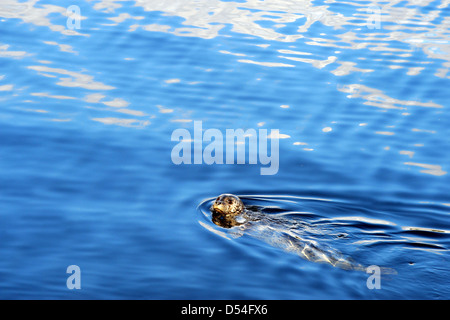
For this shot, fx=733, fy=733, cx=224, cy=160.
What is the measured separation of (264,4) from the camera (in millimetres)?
20516

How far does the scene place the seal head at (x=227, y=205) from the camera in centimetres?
1088

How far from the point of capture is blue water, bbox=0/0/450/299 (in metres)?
9.59

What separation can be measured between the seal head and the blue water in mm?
317

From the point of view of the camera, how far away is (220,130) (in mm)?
13758

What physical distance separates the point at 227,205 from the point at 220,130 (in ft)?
9.99

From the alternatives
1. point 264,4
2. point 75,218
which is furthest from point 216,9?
point 75,218

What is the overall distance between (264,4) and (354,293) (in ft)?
42.5

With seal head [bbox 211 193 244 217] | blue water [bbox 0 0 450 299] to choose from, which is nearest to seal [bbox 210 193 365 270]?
seal head [bbox 211 193 244 217]

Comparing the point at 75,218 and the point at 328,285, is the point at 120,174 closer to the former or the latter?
the point at 75,218

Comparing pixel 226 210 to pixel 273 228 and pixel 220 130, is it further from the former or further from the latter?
pixel 220 130

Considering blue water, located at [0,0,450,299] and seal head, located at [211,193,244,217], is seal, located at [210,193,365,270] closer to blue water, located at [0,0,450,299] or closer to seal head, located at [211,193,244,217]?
seal head, located at [211,193,244,217]

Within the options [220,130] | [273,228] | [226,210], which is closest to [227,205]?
[226,210]

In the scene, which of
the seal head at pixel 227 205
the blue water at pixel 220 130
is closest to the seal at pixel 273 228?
the seal head at pixel 227 205

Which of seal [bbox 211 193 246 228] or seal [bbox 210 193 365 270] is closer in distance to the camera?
seal [bbox 210 193 365 270]
